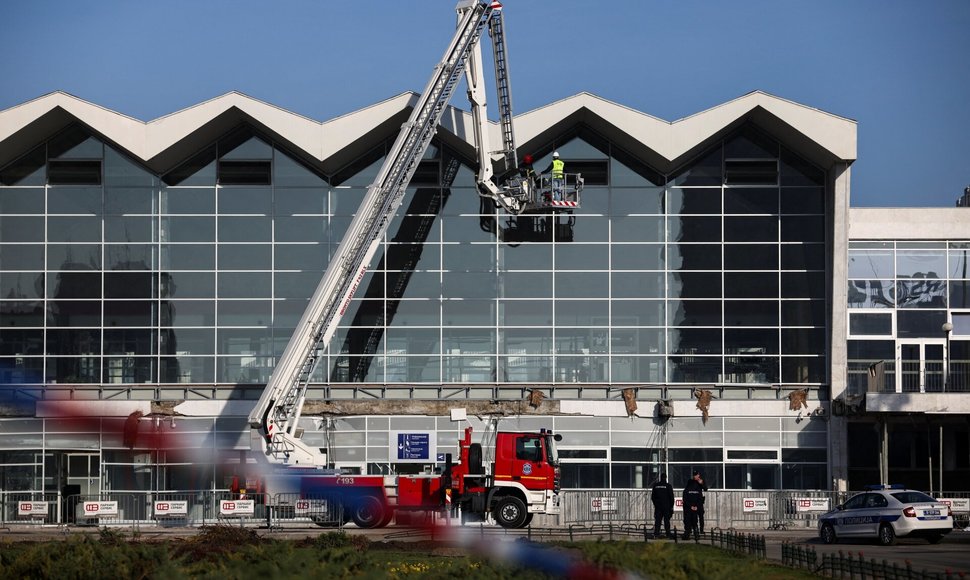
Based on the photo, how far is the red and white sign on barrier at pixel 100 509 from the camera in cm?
3919

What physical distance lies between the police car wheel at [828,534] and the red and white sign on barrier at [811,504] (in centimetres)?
655

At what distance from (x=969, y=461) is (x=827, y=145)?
42.1 feet

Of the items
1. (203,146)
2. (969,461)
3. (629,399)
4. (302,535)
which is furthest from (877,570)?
(203,146)

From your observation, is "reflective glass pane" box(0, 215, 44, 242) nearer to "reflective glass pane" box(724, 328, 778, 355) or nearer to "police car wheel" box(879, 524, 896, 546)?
"reflective glass pane" box(724, 328, 778, 355)

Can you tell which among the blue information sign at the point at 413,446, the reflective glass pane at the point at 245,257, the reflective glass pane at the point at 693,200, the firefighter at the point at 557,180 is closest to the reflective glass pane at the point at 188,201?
the reflective glass pane at the point at 245,257

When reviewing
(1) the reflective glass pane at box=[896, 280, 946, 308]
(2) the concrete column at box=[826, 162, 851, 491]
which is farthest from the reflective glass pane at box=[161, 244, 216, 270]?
(1) the reflective glass pane at box=[896, 280, 946, 308]

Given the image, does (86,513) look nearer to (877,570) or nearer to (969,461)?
(877,570)

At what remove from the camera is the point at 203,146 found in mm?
47375

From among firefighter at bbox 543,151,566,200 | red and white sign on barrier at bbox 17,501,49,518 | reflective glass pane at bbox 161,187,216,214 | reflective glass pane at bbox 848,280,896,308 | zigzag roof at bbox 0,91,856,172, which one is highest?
zigzag roof at bbox 0,91,856,172

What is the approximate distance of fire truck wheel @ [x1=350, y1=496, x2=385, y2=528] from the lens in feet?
117

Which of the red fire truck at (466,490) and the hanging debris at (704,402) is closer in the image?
the red fire truck at (466,490)

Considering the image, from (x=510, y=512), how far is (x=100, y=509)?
13.1 metres

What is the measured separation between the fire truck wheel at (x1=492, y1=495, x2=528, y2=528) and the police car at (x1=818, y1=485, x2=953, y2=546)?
7.89m

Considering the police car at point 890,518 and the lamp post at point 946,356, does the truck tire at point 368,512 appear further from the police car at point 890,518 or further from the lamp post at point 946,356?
the lamp post at point 946,356
